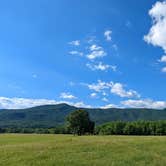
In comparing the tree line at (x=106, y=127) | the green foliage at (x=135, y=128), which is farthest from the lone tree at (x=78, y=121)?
the green foliage at (x=135, y=128)

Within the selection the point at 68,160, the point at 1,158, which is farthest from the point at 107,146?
the point at 1,158

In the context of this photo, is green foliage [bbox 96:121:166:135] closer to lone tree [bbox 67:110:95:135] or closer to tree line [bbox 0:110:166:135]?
tree line [bbox 0:110:166:135]

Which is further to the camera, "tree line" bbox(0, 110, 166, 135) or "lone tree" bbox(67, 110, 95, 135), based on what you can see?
"tree line" bbox(0, 110, 166, 135)

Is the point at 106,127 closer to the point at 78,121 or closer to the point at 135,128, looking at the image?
the point at 135,128

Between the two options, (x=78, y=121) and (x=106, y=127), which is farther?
(x=106, y=127)

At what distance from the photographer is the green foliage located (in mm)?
120812

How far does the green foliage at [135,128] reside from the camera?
120812mm

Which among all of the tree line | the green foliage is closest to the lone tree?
the tree line

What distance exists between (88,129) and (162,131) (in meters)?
28.1

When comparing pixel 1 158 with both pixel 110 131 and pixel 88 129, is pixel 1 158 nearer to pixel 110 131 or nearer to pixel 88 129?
pixel 88 129

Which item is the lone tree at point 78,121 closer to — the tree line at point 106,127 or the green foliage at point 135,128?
the tree line at point 106,127

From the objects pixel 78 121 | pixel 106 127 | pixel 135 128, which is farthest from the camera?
pixel 106 127

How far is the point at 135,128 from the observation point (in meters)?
123

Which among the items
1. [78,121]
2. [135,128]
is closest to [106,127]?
[135,128]
